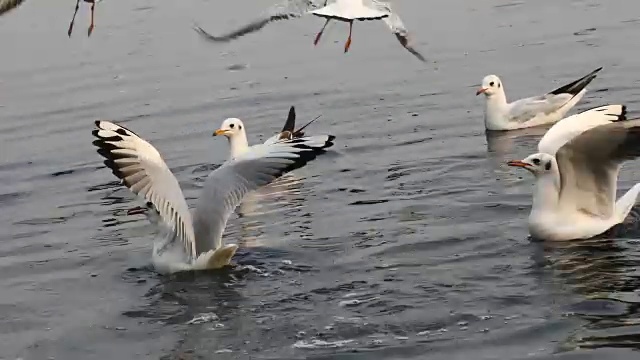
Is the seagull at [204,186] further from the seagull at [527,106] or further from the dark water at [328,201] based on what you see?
the seagull at [527,106]

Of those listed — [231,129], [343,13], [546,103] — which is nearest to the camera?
[343,13]

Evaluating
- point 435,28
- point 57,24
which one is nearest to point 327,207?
point 435,28

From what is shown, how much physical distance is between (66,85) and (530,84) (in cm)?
706

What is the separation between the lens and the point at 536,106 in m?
14.9

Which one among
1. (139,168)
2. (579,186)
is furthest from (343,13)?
(139,168)

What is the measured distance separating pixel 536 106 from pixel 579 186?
16.2 feet

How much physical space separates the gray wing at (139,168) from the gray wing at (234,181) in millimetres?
363

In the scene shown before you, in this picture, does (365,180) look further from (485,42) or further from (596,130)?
(485,42)

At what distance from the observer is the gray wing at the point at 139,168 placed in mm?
9133

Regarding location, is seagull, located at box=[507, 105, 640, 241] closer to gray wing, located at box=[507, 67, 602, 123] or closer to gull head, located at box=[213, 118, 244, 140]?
gull head, located at box=[213, 118, 244, 140]

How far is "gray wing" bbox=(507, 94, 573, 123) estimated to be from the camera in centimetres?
1481

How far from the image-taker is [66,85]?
1856 centimetres

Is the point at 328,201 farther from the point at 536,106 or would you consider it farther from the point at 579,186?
the point at 536,106

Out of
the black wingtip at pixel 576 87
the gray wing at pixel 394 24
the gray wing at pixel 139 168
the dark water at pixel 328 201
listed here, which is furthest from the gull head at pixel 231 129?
the black wingtip at pixel 576 87
